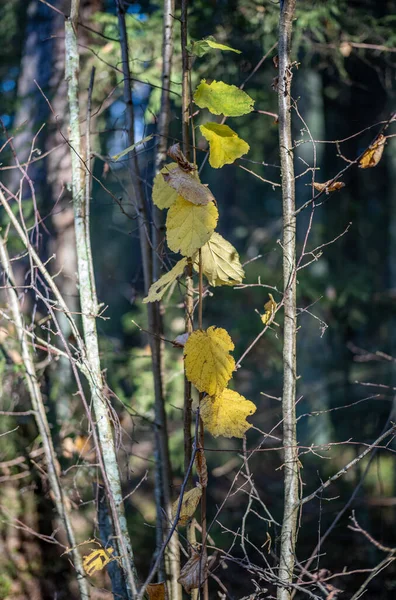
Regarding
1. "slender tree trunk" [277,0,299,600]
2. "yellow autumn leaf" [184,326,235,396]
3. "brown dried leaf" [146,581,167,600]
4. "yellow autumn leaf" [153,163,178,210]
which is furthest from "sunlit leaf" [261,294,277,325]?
"brown dried leaf" [146,581,167,600]

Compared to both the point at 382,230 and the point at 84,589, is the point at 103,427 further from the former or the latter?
the point at 382,230

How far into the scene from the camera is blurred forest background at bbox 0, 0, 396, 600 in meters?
3.34

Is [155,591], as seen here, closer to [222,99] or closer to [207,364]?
[207,364]

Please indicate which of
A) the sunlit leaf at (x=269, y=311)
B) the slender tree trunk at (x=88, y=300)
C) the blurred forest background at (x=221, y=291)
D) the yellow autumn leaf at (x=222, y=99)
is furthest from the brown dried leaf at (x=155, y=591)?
the yellow autumn leaf at (x=222, y=99)

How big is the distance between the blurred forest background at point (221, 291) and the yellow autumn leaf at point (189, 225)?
1.97 feet

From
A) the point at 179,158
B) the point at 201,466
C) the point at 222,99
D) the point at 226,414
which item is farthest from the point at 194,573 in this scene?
the point at 222,99

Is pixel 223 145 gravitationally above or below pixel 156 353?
above

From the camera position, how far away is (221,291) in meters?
5.82

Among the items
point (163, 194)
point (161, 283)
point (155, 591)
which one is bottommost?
point (155, 591)

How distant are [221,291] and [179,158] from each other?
4181 mm

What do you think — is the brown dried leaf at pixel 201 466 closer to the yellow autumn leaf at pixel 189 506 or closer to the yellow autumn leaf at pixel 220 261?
the yellow autumn leaf at pixel 189 506

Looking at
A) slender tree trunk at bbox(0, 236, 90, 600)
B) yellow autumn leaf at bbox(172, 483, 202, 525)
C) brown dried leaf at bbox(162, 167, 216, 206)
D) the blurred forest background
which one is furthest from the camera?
the blurred forest background

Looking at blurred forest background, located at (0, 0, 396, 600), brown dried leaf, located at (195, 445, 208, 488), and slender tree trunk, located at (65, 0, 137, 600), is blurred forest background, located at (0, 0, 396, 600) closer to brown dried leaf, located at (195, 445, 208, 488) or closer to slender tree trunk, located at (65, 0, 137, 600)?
slender tree trunk, located at (65, 0, 137, 600)

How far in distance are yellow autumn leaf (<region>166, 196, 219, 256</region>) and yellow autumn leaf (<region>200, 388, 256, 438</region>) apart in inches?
21.3
